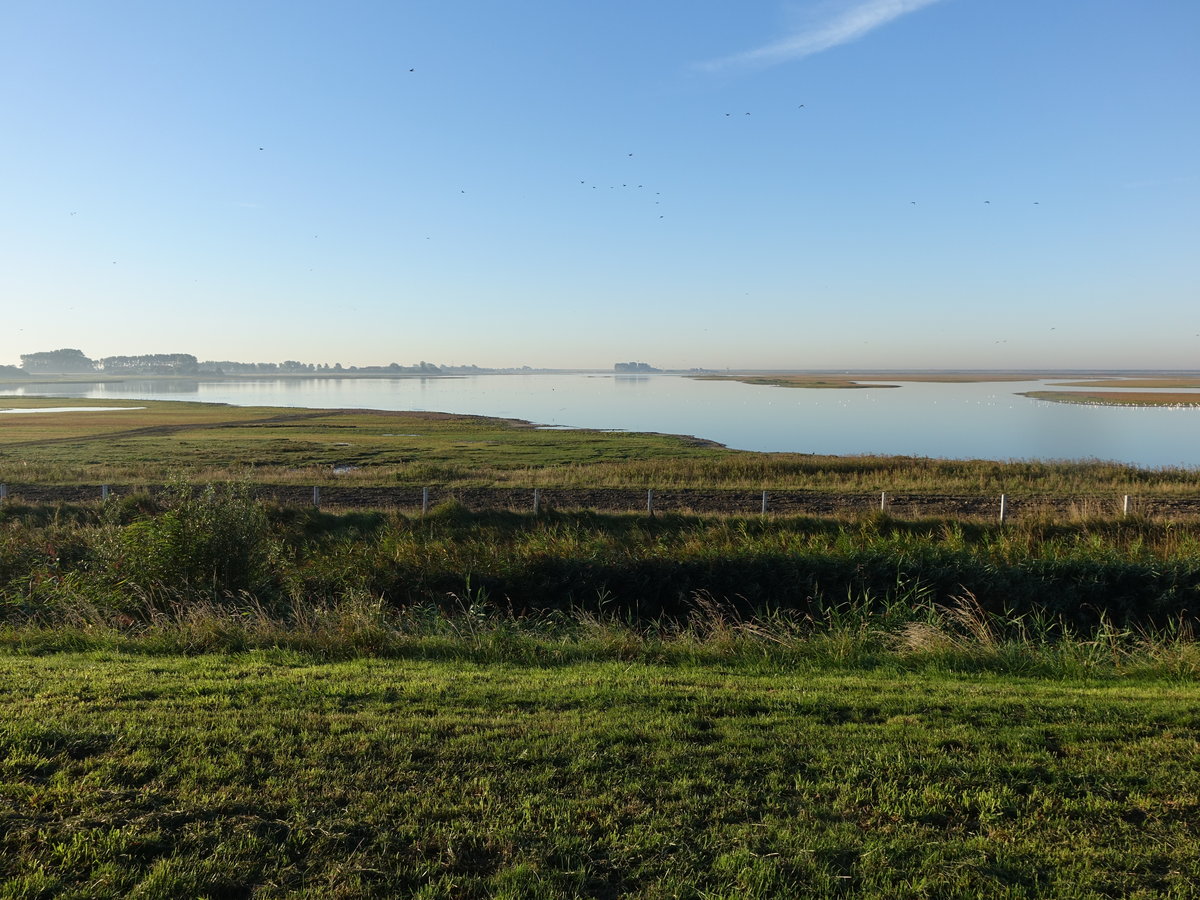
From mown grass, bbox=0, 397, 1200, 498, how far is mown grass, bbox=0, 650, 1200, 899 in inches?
415

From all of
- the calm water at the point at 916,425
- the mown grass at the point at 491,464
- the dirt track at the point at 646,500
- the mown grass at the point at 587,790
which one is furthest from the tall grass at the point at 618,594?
the calm water at the point at 916,425

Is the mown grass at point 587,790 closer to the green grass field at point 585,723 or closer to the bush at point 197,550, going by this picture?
the green grass field at point 585,723

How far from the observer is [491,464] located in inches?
1612

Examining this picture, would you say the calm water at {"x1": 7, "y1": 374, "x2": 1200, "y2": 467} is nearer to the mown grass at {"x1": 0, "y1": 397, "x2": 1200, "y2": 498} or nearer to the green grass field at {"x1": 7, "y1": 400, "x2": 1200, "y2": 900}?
the mown grass at {"x1": 0, "y1": 397, "x2": 1200, "y2": 498}

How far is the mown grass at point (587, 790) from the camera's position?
3990mm

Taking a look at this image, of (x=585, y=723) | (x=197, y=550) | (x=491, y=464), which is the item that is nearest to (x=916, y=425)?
(x=491, y=464)

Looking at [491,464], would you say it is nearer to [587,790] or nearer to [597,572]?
Result: [597,572]

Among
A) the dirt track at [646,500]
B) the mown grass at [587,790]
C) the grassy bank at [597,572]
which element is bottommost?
the dirt track at [646,500]

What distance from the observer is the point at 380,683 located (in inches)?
281

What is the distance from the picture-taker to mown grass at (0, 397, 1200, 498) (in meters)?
31.2

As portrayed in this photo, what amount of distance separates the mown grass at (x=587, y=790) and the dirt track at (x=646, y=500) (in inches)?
678

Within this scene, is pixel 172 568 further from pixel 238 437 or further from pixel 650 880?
pixel 238 437

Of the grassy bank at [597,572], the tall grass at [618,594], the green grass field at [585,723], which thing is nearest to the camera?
the green grass field at [585,723]

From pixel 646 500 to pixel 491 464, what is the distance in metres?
15.2
